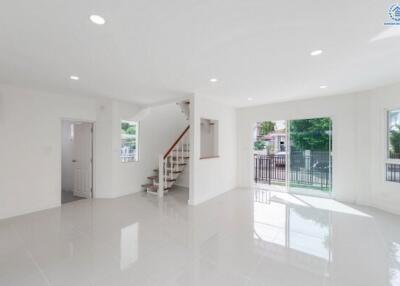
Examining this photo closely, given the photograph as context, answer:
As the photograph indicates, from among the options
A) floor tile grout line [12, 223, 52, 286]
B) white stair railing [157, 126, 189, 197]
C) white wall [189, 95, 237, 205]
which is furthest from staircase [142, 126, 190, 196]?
floor tile grout line [12, 223, 52, 286]

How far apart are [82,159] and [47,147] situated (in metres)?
1.13

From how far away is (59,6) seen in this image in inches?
69.4

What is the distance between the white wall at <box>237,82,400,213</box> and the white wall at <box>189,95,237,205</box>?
188 cm

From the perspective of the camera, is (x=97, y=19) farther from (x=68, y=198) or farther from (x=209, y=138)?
(x=68, y=198)

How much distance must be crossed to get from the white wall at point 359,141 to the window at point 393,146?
0.36ft

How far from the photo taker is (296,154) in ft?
19.2

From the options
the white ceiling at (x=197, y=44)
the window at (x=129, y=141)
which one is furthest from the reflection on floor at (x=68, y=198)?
the white ceiling at (x=197, y=44)

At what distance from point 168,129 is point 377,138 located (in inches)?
234

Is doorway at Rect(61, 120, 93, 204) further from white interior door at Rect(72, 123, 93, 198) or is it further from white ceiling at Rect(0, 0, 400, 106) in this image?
white ceiling at Rect(0, 0, 400, 106)

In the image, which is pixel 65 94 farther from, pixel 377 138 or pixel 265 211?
pixel 377 138

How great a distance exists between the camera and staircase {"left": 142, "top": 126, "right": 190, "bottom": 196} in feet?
18.7

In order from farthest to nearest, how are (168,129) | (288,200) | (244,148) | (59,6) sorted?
(168,129)
(244,148)
(288,200)
(59,6)

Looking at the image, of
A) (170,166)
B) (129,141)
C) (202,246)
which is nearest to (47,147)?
(129,141)

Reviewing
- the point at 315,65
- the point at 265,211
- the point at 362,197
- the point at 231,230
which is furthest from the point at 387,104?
the point at 231,230
